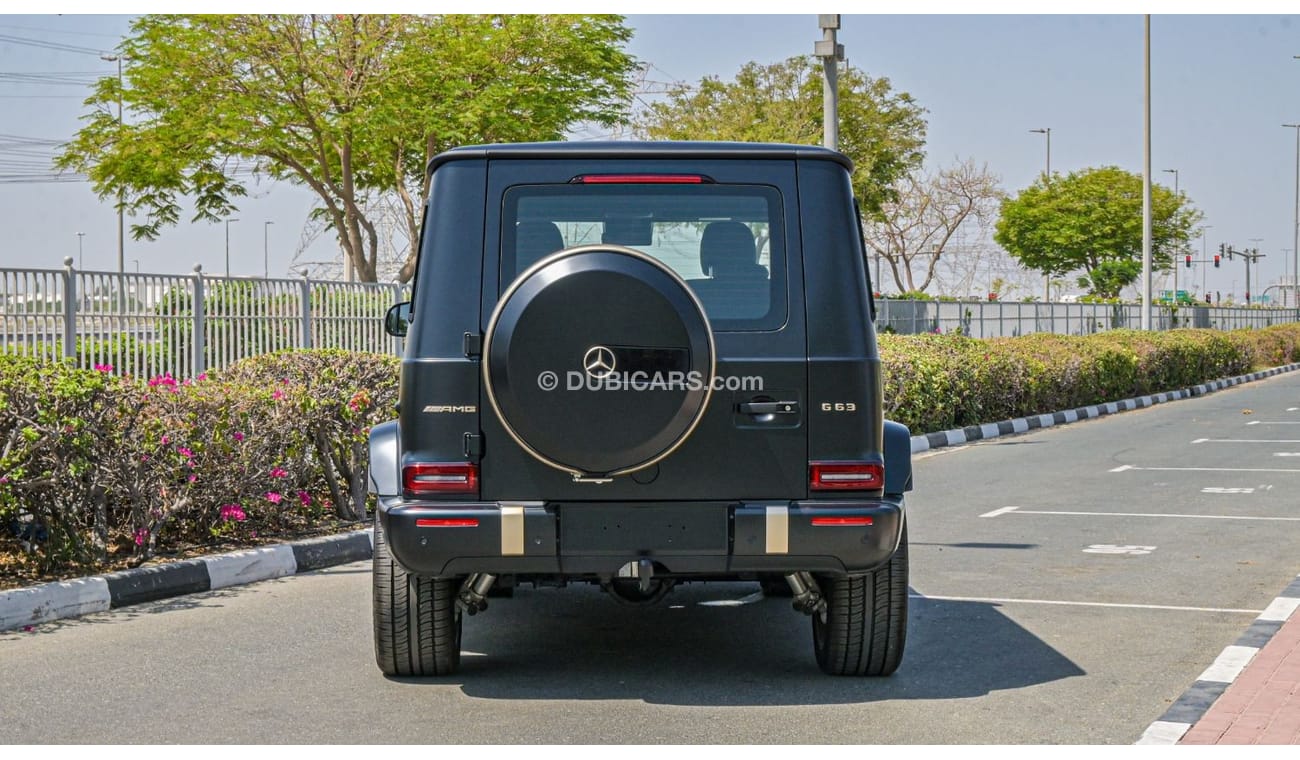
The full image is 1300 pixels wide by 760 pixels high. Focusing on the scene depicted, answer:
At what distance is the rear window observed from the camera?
582 centimetres

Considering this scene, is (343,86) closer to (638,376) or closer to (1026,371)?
(1026,371)

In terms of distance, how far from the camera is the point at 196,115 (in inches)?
1176

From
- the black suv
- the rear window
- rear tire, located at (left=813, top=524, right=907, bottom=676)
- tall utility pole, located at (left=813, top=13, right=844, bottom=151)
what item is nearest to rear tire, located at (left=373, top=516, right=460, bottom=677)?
the black suv

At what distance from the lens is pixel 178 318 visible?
605 inches

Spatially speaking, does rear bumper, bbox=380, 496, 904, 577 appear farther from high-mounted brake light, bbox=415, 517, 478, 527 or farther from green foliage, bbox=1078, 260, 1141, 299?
green foliage, bbox=1078, 260, 1141, 299

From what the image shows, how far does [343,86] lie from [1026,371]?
1393cm

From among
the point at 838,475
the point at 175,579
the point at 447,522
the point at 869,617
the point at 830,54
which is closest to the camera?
the point at 447,522

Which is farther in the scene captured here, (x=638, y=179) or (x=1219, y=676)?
(x=1219, y=676)

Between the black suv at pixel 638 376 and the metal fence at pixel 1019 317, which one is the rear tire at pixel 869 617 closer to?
the black suv at pixel 638 376

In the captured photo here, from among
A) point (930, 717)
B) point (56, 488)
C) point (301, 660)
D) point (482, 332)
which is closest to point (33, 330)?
point (56, 488)

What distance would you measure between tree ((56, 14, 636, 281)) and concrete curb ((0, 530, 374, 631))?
20.2 metres

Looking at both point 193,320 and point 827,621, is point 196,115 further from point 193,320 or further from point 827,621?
point 827,621

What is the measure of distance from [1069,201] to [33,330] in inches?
2601

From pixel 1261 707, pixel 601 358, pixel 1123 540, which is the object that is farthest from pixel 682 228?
pixel 1123 540
